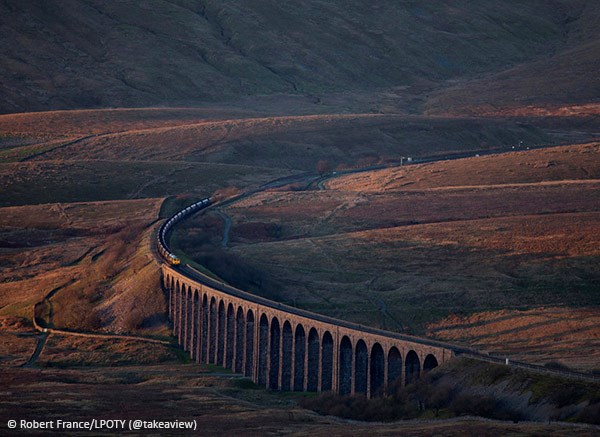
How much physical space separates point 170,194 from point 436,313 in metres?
82.5

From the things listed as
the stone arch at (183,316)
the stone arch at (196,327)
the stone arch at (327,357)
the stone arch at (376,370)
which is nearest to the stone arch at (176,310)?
the stone arch at (183,316)

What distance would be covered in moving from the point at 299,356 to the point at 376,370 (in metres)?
10.5

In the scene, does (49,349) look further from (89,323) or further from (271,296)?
(271,296)

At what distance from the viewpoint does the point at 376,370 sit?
63.9 meters

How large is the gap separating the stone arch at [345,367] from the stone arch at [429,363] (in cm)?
694

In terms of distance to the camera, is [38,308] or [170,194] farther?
[170,194]

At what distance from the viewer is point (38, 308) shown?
10794cm

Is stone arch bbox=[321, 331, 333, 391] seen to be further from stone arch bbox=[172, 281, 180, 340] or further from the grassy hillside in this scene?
stone arch bbox=[172, 281, 180, 340]

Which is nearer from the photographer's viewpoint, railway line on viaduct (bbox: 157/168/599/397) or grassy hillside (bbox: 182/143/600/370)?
railway line on viaduct (bbox: 157/168/599/397)

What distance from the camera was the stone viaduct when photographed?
6244cm

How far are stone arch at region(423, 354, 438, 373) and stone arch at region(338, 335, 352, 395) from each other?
6.94m

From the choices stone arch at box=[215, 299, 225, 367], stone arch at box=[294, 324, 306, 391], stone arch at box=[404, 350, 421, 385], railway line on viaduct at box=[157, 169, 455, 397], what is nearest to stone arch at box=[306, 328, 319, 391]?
railway line on viaduct at box=[157, 169, 455, 397]

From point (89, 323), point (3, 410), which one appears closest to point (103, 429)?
point (3, 410)

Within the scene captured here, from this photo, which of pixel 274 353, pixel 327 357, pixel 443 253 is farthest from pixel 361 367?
pixel 443 253
